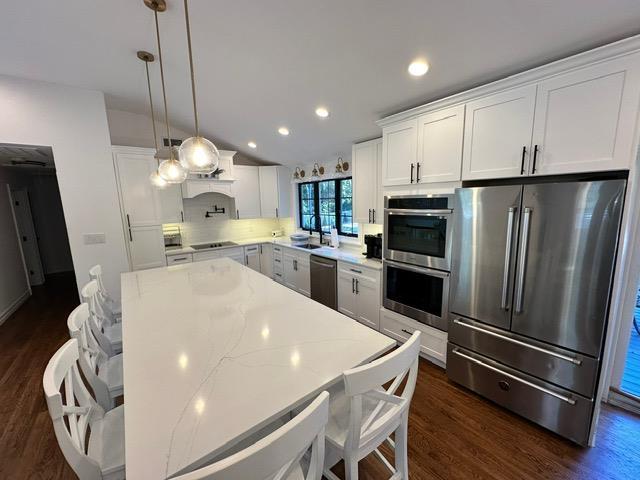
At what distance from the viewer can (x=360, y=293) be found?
3.21 m

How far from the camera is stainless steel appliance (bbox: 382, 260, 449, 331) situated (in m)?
2.34

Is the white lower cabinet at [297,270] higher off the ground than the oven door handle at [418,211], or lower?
lower

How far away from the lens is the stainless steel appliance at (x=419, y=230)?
7.39 feet

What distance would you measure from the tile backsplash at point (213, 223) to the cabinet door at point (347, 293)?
2.39m

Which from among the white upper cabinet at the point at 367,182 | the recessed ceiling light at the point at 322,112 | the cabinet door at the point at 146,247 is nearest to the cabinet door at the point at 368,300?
the white upper cabinet at the point at 367,182

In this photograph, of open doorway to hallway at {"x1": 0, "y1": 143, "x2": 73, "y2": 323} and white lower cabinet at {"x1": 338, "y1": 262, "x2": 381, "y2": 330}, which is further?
open doorway to hallway at {"x1": 0, "y1": 143, "x2": 73, "y2": 323}

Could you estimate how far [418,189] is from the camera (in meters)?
2.50

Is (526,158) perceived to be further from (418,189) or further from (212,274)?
(212,274)

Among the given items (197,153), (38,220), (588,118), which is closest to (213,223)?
(197,153)

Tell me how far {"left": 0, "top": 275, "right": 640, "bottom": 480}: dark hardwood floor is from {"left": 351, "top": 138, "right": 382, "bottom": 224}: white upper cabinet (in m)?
1.88

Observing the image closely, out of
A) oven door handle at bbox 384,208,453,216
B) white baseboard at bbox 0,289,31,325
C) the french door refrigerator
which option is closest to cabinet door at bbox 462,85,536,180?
the french door refrigerator

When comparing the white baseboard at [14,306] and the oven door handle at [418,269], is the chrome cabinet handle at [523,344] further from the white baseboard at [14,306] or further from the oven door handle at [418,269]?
the white baseboard at [14,306]

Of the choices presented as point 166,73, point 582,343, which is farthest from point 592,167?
point 166,73

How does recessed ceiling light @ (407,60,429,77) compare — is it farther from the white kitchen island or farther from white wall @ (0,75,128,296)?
white wall @ (0,75,128,296)
